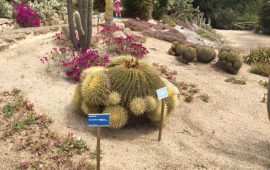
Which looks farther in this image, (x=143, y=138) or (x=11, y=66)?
(x=11, y=66)

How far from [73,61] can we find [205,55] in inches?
165

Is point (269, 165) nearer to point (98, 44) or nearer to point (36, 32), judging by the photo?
point (98, 44)

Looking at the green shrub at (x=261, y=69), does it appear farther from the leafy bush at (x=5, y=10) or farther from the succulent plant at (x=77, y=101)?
the leafy bush at (x=5, y=10)

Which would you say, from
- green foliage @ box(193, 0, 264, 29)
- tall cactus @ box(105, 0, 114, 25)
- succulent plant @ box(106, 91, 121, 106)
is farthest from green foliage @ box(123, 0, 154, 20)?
succulent plant @ box(106, 91, 121, 106)

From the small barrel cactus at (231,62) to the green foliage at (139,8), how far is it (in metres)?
7.05

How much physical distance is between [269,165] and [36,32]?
7.38m

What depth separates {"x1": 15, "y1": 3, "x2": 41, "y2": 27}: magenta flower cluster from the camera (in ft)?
35.5

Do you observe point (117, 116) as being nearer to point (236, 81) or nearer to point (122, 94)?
point (122, 94)

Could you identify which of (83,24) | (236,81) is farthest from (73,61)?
(236,81)

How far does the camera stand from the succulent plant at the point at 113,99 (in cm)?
493

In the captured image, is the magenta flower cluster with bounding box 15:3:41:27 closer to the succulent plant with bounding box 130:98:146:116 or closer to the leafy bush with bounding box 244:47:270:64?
the leafy bush with bounding box 244:47:270:64

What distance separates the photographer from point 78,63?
6891 mm

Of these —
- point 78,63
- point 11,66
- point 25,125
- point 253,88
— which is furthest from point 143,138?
point 253,88

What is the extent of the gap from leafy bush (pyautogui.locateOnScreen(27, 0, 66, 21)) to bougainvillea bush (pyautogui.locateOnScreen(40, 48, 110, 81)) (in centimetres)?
462
